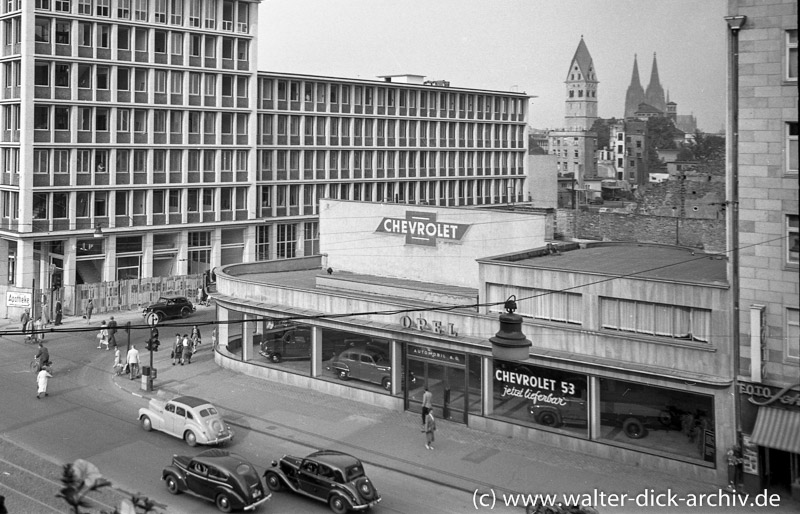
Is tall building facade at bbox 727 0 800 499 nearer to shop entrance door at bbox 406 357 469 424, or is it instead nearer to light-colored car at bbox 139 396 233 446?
shop entrance door at bbox 406 357 469 424

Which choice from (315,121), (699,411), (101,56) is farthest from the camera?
(315,121)

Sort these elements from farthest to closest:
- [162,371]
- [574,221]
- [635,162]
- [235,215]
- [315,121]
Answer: [635,162] → [315,121] → [235,215] → [574,221] → [162,371]

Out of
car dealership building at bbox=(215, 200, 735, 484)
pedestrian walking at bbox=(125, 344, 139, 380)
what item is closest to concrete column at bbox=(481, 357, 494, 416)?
car dealership building at bbox=(215, 200, 735, 484)

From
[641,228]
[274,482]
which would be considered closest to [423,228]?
[274,482]

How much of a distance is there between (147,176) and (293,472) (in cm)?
4134

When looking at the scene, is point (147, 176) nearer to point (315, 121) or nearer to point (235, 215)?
point (235, 215)

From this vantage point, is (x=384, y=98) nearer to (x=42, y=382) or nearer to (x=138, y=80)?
(x=138, y=80)

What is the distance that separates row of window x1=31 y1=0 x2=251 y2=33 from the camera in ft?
180

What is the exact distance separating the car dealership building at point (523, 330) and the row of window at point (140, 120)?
858 inches

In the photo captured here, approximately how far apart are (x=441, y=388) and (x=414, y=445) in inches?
127

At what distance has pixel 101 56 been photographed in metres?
56.3

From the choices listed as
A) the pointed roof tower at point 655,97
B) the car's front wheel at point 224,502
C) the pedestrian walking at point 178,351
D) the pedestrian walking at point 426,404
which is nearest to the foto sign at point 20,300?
the pedestrian walking at point 178,351

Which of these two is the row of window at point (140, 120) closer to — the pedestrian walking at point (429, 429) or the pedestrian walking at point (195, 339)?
the pedestrian walking at point (195, 339)

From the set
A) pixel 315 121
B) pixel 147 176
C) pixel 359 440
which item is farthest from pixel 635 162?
pixel 359 440
